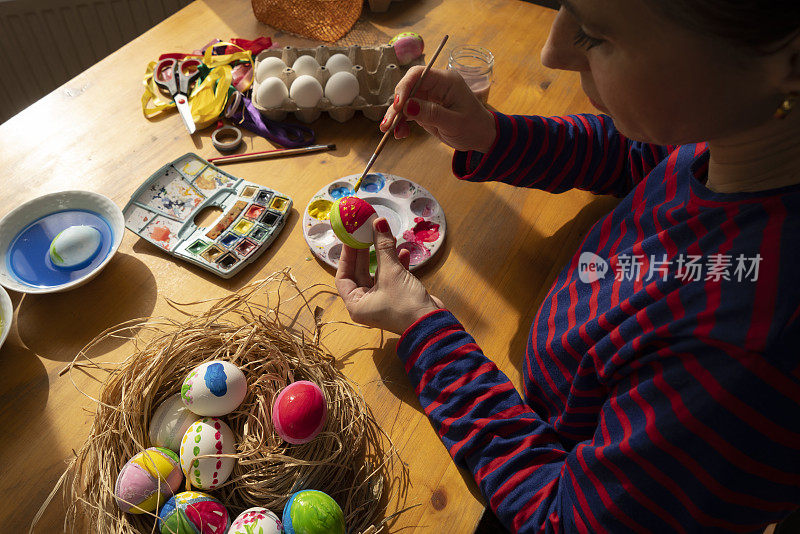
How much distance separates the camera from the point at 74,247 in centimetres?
81

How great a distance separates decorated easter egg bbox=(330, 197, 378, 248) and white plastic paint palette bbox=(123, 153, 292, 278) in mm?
163

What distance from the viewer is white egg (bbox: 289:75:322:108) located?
1.02 meters

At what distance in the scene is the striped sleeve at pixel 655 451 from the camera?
0.47 m

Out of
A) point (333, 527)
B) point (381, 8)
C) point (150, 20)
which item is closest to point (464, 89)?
point (381, 8)

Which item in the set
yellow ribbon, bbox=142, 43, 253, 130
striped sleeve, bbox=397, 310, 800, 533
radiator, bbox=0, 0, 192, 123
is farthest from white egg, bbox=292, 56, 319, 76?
radiator, bbox=0, 0, 192, 123

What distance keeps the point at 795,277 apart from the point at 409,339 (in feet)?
1.40

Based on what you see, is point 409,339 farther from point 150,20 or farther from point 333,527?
point 150,20

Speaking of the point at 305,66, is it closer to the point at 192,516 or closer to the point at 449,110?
the point at 449,110

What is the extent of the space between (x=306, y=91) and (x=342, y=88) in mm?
67

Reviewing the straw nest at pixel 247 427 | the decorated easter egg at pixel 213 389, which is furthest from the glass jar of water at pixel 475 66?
the decorated easter egg at pixel 213 389

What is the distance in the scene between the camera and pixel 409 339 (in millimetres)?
730

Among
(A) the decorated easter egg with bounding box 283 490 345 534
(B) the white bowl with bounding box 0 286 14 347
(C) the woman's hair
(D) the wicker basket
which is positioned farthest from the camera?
(D) the wicker basket

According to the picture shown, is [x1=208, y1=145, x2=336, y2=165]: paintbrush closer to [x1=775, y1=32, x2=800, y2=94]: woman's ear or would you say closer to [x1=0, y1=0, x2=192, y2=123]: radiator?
[x1=775, y1=32, x2=800, y2=94]: woman's ear

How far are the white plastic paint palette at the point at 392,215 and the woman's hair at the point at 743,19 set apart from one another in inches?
20.1
